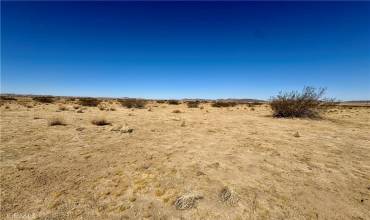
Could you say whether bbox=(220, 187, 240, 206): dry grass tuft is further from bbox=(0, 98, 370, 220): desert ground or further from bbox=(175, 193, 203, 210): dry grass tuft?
bbox=(175, 193, 203, 210): dry grass tuft

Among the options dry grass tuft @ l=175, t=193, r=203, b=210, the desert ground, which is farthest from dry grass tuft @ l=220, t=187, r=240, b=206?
dry grass tuft @ l=175, t=193, r=203, b=210

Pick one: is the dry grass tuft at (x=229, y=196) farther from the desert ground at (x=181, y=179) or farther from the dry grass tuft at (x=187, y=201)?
the dry grass tuft at (x=187, y=201)

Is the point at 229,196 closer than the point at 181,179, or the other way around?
the point at 229,196

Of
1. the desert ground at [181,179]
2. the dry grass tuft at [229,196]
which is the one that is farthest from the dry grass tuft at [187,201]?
the dry grass tuft at [229,196]

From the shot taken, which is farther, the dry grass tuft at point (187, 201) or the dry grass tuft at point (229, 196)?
the dry grass tuft at point (229, 196)

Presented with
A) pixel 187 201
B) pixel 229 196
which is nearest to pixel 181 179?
pixel 187 201

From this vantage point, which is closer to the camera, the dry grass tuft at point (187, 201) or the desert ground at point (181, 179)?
the desert ground at point (181, 179)

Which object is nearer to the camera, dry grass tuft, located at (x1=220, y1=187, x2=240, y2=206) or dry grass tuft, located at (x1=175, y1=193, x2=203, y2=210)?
dry grass tuft, located at (x1=175, y1=193, x2=203, y2=210)

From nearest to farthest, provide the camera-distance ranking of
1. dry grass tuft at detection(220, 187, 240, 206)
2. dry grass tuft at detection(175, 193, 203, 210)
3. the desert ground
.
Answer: the desert ground
dry grass tuft at detection(175, 193, 203, 210)
dry grass tuft at detection(220, 187, 240, 206)

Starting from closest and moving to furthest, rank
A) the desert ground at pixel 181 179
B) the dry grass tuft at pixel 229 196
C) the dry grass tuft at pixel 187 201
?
the desert ground at pixel 181 179
the dry grass tuft at pixel 187 201
the dry grass tuft at pixel 229 196

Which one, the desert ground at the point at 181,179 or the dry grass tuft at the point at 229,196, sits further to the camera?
the dry grass tuft at the point at 229,196

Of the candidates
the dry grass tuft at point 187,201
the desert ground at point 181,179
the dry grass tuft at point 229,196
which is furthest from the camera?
the dry grass tuft at point 229,196

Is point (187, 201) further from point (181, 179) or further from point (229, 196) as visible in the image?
point (181, 179)

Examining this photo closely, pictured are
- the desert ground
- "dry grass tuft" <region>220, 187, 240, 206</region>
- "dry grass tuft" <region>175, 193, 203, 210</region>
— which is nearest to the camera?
the desert ground
